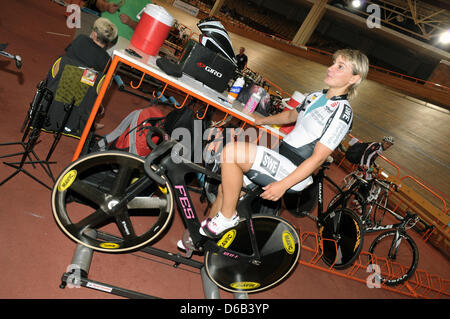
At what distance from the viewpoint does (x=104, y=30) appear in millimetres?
3295

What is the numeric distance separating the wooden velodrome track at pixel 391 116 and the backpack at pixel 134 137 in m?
7.59

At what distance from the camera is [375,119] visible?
41.5 ft

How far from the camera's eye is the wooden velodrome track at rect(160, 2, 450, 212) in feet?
30.8

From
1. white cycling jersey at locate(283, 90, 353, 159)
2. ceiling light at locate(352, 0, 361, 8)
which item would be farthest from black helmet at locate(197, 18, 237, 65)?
ceiling light at locate(352, 0, 361, 8)

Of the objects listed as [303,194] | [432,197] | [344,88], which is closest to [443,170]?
[432,197]

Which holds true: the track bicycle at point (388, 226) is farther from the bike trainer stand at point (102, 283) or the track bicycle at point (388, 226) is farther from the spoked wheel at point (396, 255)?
the bike trainer stand at point (102, 283)

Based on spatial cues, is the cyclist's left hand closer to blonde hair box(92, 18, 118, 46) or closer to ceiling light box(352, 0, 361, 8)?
blonde hair box(92, 18, 118, 46)

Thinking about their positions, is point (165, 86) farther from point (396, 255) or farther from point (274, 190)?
point (396, 255)

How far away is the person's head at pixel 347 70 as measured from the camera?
215 cm

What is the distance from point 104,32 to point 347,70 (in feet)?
8.75

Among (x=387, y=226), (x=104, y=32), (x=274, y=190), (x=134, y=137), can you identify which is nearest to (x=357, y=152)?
(x=387, y=226)

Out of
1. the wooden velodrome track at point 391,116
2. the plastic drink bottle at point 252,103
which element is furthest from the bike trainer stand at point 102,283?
the wooden velodrome track at point 391,116
